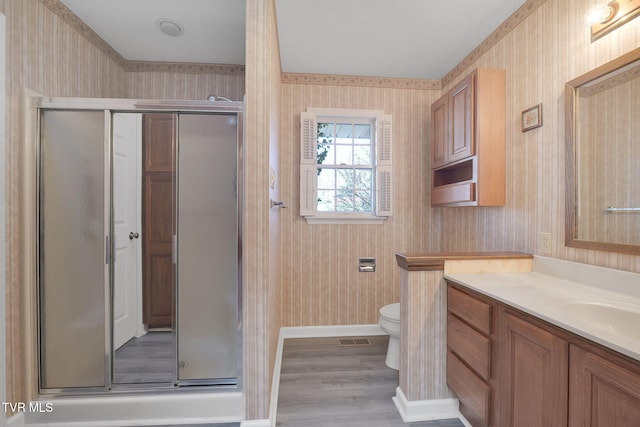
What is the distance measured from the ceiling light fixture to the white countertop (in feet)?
8.41

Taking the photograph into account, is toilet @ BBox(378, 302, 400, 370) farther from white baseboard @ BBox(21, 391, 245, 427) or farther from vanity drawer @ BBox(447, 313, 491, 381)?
white baseboard @ BBox(21, 391, 245, 427)

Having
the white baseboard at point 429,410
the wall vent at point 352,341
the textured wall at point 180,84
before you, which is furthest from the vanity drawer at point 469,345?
the textured wall at point 180,84

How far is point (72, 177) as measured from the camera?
4.96ft

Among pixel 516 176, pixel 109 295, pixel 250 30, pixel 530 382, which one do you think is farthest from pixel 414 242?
pixel 109 295

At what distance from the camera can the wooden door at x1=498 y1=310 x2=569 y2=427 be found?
88cm

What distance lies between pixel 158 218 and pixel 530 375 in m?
1.98

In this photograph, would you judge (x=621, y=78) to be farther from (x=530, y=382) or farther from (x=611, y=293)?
(x=530, y=382)

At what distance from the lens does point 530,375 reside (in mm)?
996

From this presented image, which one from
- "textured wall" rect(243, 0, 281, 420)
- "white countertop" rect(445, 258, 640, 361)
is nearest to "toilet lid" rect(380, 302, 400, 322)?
"white countertop" rect(445, 258, 640, 361)

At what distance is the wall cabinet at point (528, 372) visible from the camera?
28.9 inches

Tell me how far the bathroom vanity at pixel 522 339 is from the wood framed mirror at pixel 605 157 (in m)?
0.18

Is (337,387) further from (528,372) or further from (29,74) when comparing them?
(29,74)

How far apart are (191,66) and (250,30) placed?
127 centimetres

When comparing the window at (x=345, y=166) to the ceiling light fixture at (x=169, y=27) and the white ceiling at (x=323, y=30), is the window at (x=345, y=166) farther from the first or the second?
the ceiling light fixture at (x=169, y=27)
